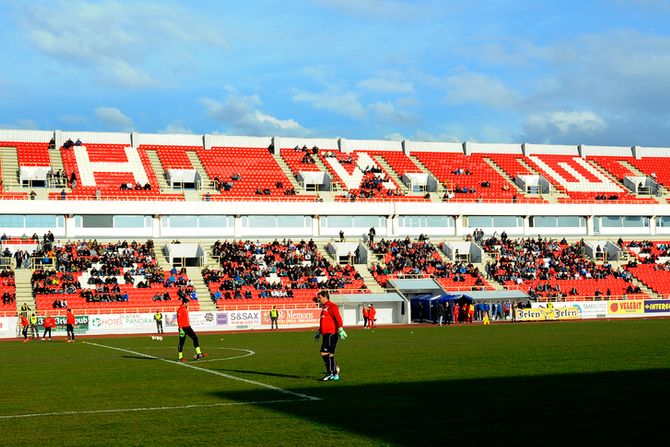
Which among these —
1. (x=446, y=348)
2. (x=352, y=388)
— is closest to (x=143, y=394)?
(x=352, y=388)

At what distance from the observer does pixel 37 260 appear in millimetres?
64125

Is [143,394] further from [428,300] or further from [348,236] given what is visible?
[348,236]

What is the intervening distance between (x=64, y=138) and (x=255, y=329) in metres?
34.7

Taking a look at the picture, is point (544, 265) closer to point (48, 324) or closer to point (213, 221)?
point (213, 221)

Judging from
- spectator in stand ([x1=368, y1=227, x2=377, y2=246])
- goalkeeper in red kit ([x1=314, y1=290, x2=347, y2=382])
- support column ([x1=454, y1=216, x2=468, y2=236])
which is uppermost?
support column ([x1=454, y1=216, x2=468, y2=236])

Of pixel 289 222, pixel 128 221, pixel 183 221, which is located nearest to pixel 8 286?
pixel 128 221

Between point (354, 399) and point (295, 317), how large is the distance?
42957 millimetres

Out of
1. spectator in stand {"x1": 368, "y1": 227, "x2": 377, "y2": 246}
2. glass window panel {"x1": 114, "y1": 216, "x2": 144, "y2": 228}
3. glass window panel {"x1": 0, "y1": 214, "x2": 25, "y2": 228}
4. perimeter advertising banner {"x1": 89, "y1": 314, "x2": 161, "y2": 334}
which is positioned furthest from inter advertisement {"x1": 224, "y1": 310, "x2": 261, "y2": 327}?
glass window panel {"x1": 0, "y1": 214, "x2": 25, "y2": 228}

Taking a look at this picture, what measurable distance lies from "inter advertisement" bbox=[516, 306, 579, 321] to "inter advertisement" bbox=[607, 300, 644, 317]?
3.41 m

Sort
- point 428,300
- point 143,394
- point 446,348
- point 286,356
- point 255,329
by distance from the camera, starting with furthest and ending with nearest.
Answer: point 428,300, point 255,329, point 446,348, point 286,356, point 143,394

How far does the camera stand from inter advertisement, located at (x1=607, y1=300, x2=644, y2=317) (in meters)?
66.5

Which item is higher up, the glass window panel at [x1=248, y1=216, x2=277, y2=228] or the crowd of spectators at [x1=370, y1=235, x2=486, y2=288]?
the glass window panel at [x1=248, y1=216, x2=277, y2=228]

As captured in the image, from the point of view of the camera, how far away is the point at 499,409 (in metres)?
15.1

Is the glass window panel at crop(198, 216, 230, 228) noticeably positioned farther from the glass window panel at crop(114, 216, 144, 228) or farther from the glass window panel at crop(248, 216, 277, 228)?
the glass window panel at crop(114, 216, 144, 228)
